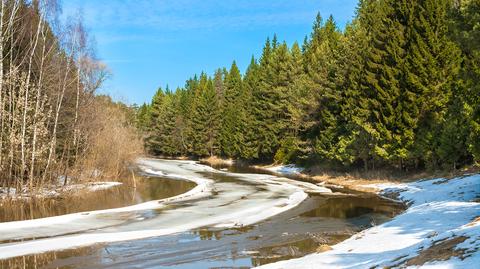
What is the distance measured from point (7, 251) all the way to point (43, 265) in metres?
2.14

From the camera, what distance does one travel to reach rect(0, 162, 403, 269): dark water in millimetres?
12125

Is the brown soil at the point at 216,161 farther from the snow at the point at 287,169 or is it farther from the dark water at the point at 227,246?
the dark water at the point at 227,246

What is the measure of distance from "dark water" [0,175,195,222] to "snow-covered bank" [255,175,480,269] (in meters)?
14.1

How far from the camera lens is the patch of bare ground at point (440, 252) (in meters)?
7.47

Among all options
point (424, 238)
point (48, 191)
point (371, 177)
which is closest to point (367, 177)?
point (371, 177)

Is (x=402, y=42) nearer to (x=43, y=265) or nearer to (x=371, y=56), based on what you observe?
(x=371, y=56)

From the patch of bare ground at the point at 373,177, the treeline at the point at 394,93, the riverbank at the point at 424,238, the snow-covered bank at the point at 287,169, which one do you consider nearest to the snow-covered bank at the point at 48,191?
the riverbank at the point at 424,238

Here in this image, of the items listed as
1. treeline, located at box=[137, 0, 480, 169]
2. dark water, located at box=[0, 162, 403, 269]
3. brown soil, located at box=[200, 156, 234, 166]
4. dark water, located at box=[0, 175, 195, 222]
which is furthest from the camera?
brown soil, located at box=[200, 156, 234, 166]

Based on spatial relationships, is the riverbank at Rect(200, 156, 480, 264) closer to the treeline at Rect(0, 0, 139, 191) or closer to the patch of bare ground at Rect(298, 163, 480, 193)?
the patch of bare ground at Rect(298, 163, 480, 193)

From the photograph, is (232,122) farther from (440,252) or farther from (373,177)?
(440,252)

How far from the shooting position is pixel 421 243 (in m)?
9.40

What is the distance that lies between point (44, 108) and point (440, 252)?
26659mm

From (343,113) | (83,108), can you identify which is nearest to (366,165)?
(343,113)

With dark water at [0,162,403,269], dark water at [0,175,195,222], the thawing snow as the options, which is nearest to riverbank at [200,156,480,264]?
dark water at [0,162,403,269]
